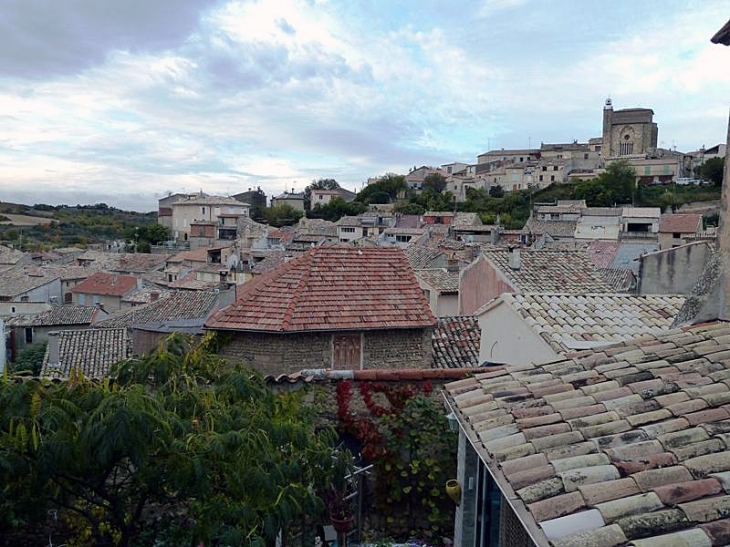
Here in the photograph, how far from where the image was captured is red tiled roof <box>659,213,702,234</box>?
177 ft

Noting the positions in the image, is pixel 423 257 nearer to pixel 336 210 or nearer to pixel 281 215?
pixel 336 210

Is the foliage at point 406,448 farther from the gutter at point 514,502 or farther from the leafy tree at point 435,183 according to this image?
the leafy tree at point 435,183

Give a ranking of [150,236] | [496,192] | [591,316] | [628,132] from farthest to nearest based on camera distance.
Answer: [628,132] → [496,192] → [150,236] → [591,316]

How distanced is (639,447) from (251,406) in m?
4.24

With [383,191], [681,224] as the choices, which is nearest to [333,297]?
[681,224]

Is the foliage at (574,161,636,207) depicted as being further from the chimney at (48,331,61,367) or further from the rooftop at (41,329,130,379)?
the chimney at (48,331,61,367)

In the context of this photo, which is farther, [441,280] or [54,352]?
[441,280]

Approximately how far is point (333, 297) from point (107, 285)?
3499cm

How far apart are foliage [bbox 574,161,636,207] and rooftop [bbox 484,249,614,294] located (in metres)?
63.2

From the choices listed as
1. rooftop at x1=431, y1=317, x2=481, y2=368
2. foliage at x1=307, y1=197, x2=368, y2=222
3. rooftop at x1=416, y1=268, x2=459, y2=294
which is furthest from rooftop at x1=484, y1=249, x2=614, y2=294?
foliage at x1=307, y1=197, x2=368, y2=222

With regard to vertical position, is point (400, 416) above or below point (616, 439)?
below


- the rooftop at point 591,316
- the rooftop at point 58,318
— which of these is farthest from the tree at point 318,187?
the rooftop at point 591,316

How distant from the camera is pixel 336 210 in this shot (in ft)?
304

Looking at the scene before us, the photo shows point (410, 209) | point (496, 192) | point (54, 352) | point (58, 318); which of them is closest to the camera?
point (54, 352)
